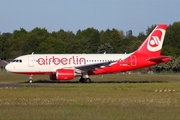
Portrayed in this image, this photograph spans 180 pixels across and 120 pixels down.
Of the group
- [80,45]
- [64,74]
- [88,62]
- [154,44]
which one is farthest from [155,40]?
[80,45]

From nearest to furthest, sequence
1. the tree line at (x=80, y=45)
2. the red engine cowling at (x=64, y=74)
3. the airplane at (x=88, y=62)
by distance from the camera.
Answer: the red engine cowling at (x=64, y=74) → the airplane at (x=88, y=62) → the tree line at (x=80, y=45)

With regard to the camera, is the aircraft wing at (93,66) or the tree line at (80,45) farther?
the tree line at (80,45)

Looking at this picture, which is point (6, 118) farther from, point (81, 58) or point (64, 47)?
point (64, 47)

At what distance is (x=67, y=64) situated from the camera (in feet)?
151

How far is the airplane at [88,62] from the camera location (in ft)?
151

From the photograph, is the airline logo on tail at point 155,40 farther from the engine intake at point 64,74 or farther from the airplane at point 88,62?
the engine intake at point 64,74

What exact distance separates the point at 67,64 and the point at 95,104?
24.0 meters

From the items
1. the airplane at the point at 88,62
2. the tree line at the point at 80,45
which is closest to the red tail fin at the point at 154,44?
the airplane at the point at 88,62

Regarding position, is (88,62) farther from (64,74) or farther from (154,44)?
(154,44)

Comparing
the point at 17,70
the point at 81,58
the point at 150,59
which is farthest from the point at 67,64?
the point at 150,59

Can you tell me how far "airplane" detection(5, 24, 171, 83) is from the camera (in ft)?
151

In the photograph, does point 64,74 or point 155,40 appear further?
point 155,40

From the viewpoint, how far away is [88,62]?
4653 cm

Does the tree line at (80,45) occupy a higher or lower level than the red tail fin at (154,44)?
higher
